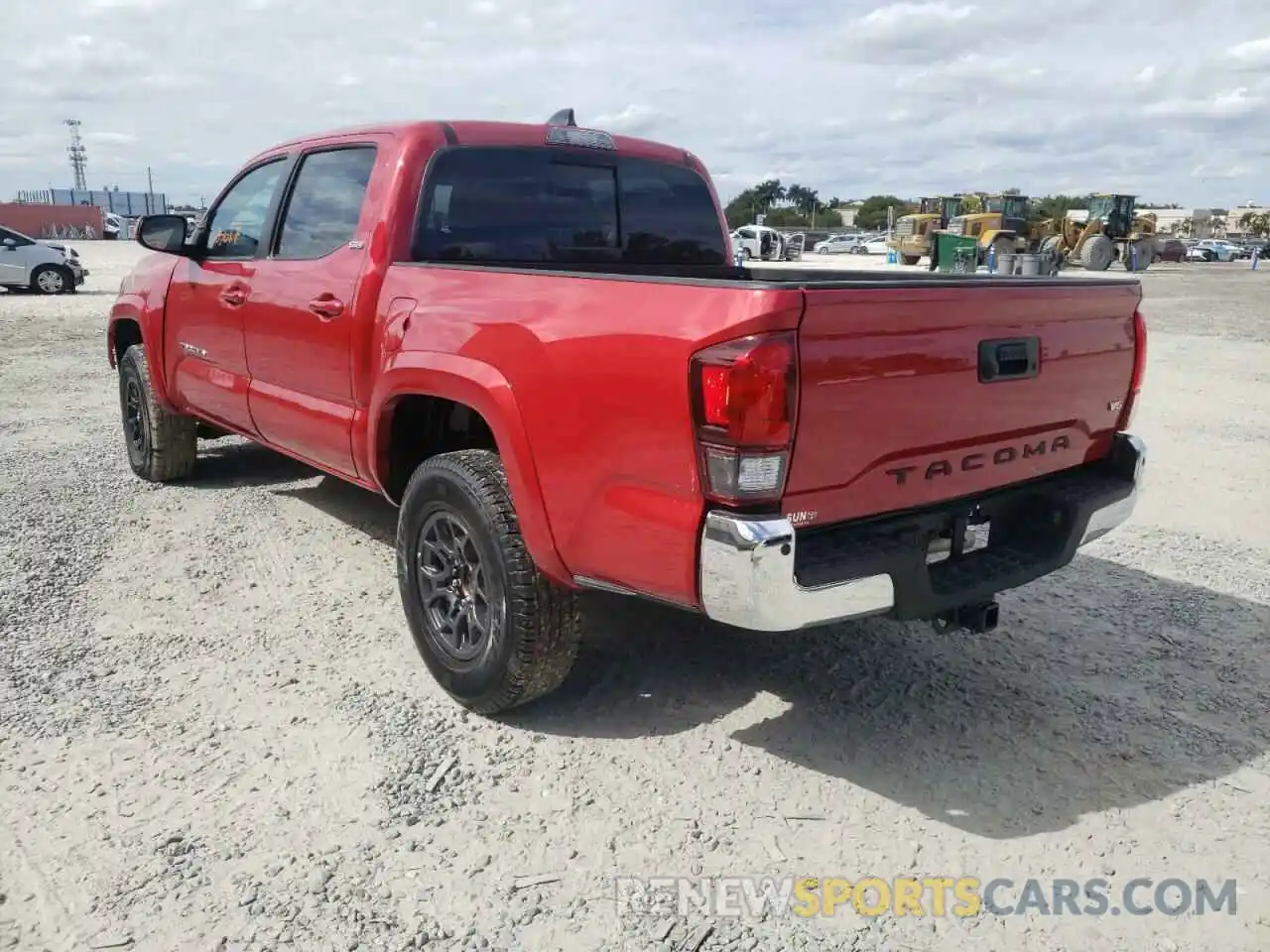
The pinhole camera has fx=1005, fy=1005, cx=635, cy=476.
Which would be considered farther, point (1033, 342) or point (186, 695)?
point (186, 695)

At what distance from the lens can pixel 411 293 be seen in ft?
11.6

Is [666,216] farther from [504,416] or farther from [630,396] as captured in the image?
[630,396]

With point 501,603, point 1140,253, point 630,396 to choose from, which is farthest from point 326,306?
point 1140,253

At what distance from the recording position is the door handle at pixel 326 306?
3.92m

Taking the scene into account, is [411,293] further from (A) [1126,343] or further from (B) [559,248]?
(A) [1126,343]

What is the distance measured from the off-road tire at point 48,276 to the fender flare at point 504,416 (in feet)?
68.2

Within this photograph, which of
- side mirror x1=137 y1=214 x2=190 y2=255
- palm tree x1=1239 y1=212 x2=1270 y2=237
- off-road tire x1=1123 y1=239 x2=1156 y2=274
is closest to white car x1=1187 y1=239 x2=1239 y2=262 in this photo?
off-road tire x1=1123 y1=239 x2=1156 y2=274

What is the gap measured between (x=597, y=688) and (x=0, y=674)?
2160 mm

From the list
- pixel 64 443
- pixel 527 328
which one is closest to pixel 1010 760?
pixel 527 328

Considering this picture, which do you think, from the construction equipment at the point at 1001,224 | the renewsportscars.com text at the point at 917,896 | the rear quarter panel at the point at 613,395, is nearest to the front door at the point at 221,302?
the rear quarter panel at the point at 613,395

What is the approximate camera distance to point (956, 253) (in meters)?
28.9

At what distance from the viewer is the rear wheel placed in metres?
33.8

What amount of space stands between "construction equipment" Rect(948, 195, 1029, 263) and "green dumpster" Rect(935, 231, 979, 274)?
3.81 m

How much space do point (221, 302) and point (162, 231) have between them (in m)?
0.57
